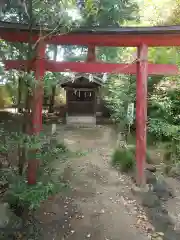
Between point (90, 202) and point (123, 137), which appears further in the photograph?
point (123, 137)

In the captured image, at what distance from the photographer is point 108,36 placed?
7559 millimetres

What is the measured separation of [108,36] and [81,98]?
1178cm

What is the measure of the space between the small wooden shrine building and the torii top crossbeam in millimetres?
10099

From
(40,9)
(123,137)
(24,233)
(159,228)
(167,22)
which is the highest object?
(167,22)

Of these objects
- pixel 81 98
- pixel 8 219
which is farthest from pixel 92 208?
pixel 81 98

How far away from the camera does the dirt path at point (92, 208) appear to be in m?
6.22

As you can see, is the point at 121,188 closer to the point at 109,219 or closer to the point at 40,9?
the point at 109,219

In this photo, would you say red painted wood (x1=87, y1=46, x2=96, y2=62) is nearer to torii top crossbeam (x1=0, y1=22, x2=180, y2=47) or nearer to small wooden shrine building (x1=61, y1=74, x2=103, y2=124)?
torii top crossbeam (x1=0, y1=22, x2=180, y2=47)

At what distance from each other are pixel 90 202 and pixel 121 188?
4.18ft

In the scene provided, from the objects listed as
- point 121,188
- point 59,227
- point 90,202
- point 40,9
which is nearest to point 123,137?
point 121,188

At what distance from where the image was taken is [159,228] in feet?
A: 22.4

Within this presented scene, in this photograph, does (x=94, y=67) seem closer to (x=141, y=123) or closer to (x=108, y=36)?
(x=108, y=36)

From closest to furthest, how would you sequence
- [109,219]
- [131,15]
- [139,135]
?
[109,219], [139,135], [131,15]

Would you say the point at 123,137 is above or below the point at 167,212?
above
